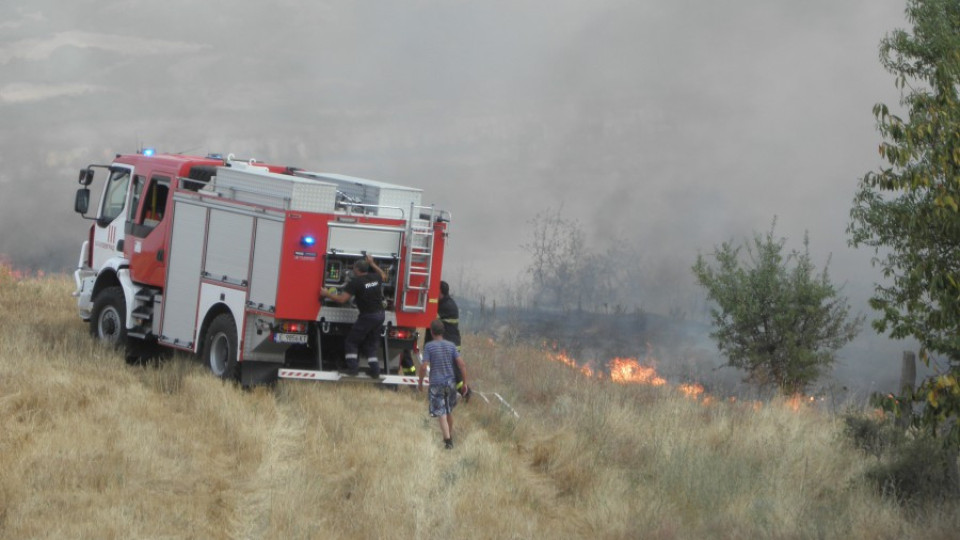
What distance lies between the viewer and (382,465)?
40.8ft

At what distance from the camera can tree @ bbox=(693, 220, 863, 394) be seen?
25891 millimetres

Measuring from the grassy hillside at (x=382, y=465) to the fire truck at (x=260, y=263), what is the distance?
0.59 metres

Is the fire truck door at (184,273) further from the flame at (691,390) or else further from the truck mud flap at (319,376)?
the flame at (691,390)

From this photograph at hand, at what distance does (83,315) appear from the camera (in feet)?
66.0

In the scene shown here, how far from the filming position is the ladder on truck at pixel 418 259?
54.9ft

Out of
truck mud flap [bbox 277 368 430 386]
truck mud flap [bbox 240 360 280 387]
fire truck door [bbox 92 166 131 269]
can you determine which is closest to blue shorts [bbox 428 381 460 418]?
truck mud flap [bbox 277 368 430 386]

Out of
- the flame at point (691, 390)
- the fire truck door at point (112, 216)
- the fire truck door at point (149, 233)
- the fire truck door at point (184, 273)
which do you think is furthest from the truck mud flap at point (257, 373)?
the flame at point (691, 390)

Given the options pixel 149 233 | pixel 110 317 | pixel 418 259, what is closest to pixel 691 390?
pixel 418 259

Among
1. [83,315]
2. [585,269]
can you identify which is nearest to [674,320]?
[585,269]

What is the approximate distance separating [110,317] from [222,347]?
3.20 metres

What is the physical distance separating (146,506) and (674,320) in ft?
165

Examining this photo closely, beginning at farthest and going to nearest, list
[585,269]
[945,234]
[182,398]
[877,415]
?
[585,269]
[877,415]
[182,398]
[945,234]

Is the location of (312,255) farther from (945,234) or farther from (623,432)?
(945,234)

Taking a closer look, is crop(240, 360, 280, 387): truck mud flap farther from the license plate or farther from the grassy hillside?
the license plate
